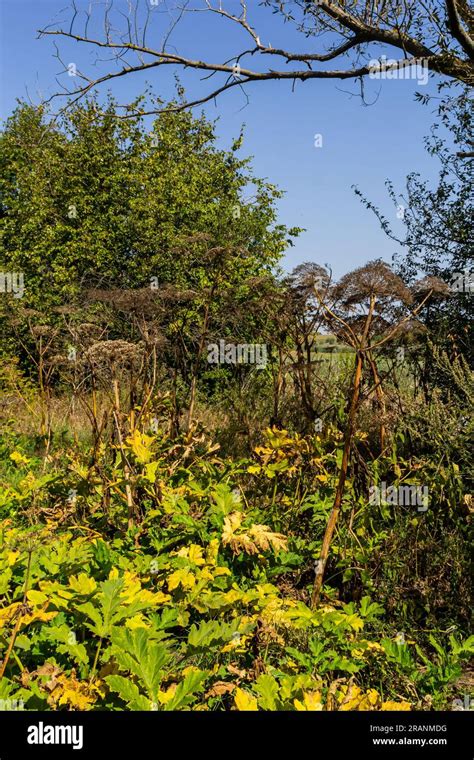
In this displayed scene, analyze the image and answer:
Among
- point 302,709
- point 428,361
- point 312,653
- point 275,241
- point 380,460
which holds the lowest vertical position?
point 312,653

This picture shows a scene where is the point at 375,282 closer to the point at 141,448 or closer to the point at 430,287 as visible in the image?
the point at 430,287

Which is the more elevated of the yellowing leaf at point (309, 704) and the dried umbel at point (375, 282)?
the dried umbel at point (375, 282)

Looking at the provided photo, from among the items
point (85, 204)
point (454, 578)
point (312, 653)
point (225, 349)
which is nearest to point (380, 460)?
point (454, 578)

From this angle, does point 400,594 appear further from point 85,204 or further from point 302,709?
point 85,204

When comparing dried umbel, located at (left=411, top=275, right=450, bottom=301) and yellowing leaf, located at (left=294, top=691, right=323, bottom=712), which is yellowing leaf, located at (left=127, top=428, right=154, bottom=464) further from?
yellowing leaf, located at (left=294, top=691, right=323, bottom=712)

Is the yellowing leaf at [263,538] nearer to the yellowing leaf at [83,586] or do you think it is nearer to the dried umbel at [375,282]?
the yellowing leaf at [83,586]

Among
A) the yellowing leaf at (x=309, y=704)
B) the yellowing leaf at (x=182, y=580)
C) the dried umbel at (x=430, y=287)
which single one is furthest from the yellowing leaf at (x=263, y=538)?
the dried umbel at (x=430, y=287)

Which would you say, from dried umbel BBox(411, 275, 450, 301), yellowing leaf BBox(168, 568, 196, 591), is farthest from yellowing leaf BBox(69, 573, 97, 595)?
dried umbel BBox(411, 275, 450, 301)

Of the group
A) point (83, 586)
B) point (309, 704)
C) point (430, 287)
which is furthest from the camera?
point (430, 287)

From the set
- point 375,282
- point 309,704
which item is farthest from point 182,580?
point 375,282

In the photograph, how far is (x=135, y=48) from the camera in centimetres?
638

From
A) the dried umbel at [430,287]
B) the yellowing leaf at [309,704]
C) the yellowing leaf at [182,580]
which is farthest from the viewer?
the dried umbel at [430,287]

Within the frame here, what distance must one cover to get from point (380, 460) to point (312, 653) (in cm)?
200

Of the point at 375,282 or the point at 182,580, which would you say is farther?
the point at 375,282
